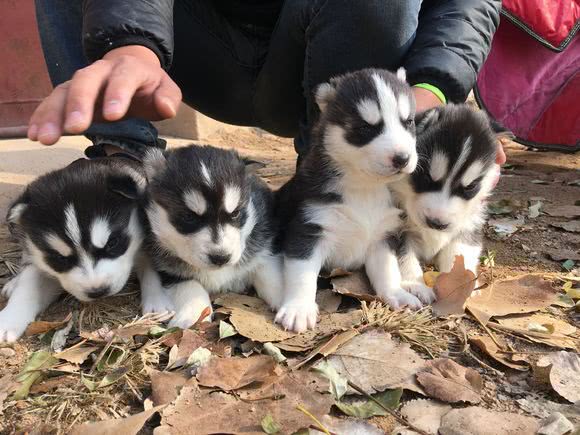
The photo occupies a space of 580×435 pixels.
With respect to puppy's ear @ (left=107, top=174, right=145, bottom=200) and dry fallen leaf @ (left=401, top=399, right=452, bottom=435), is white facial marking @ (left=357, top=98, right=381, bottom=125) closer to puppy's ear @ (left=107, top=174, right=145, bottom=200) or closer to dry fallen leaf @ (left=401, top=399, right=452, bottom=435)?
puppy's ear @ (left=107, top=174, right=145, bottom=200)

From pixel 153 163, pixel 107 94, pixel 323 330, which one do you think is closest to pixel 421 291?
pixel 323 330

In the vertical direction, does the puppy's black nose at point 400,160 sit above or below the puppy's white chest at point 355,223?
above

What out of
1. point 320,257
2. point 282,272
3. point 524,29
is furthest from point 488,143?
point 524,29

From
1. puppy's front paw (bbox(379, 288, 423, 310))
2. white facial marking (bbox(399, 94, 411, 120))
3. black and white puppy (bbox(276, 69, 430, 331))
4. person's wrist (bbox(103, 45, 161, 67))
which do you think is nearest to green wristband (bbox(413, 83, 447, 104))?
black and white puppy (bbox(276, 69, 430, 331))

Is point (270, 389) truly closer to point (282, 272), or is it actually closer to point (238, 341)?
point (238, 341)

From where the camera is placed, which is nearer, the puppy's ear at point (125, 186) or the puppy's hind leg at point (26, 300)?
the puppy's hind leg at point (26, 300)

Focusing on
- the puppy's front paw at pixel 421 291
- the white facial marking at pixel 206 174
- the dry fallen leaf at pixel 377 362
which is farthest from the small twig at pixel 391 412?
the white facial marking at pixel 206 174

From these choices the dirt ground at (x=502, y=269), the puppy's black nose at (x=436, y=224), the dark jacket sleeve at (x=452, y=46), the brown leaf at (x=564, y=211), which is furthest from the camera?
the brown leaf at (x=564, y=211)

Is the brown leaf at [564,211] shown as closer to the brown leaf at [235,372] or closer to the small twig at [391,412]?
the small twig at [391,412]
